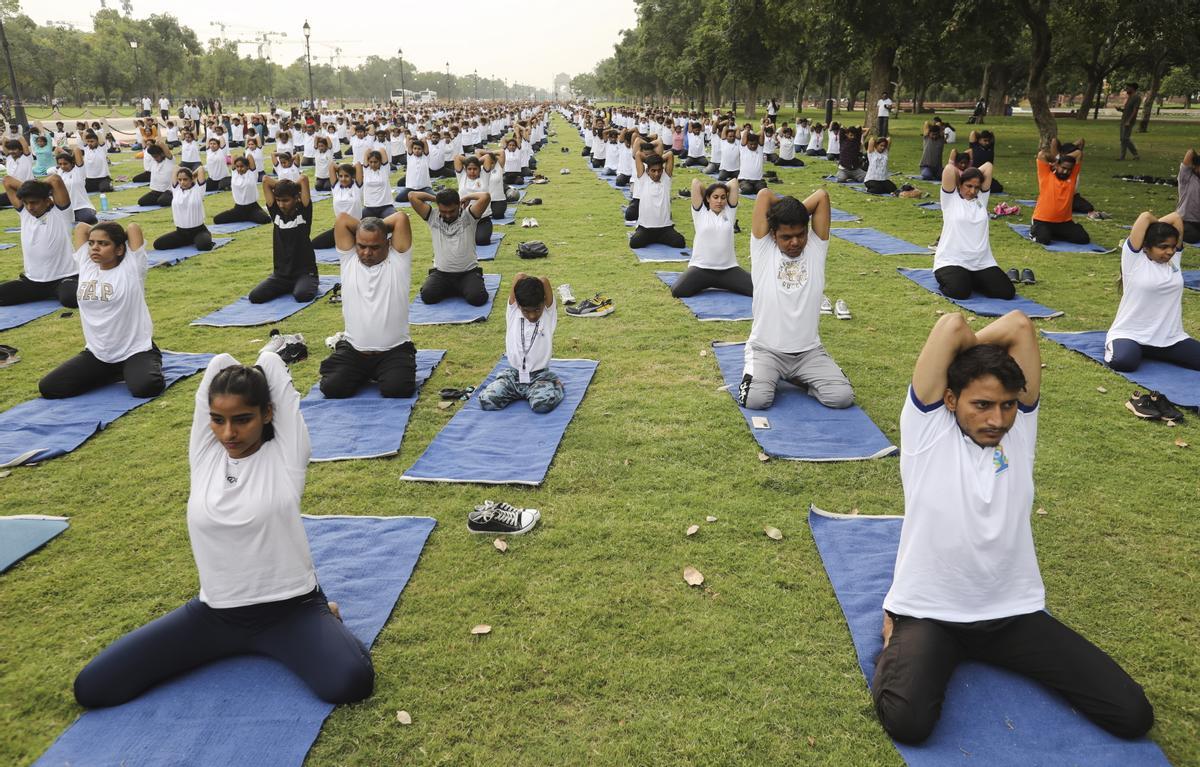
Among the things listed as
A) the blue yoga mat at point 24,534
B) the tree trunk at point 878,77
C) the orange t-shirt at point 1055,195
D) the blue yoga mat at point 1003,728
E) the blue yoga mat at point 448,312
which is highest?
the tree trunk at point 878,77

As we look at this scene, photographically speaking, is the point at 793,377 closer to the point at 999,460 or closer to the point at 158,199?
the point at 999,460

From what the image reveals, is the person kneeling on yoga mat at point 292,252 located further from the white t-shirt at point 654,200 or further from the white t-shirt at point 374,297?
the white t-shirt at point 654,200

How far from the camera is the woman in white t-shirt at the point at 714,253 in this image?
33.3 ft

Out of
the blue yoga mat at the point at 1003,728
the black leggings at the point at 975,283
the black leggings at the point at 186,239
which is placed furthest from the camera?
the black leggings at the point at 186,239

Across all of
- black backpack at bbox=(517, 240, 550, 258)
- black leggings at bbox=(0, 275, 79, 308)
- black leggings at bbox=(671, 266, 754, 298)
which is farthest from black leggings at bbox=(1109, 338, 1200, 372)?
black leggings at bbox=(0, 275, 79, 308)

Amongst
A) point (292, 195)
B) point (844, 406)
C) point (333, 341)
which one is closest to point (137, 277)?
point (333, 341)

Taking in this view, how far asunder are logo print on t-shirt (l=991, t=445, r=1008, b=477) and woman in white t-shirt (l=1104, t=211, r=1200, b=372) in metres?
5.27

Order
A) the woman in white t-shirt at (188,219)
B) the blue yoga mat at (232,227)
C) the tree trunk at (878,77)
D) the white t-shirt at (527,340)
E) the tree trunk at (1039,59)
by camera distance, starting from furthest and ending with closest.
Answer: the tree trunk at (878,77)
the tree trunk at (1039,59)
the blue yoga mat at (232,227)
the woman in white t-shirt at (188,219)
the white t-shirt at (527,340)

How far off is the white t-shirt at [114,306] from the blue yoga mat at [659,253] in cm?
747

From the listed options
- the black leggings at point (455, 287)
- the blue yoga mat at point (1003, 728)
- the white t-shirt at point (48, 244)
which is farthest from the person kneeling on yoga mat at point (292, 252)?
the blue yoga mat at point (1003, 728)

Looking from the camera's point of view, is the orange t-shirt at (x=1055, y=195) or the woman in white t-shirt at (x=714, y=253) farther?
the orange t-shirt at (x=1055, y=195)

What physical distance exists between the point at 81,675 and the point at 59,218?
869 centimetres

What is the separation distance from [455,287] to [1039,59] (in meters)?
16.7

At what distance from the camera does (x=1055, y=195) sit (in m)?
13.2
